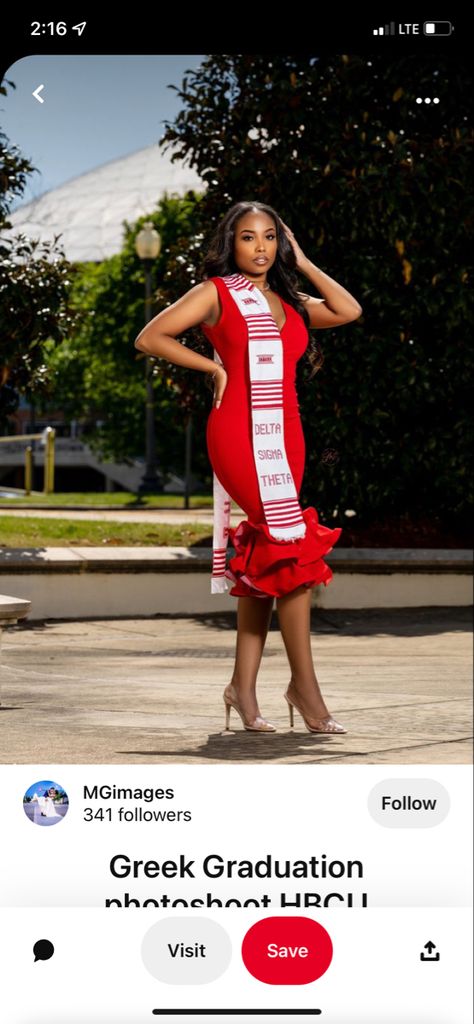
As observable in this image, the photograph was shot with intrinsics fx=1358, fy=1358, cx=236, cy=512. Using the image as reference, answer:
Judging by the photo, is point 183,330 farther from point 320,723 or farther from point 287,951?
point 287,951

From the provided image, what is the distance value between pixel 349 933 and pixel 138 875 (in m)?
0.55

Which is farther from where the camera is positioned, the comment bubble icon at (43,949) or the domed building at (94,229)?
the domed building at (94,229)

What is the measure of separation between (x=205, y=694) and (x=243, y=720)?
47.1 inches

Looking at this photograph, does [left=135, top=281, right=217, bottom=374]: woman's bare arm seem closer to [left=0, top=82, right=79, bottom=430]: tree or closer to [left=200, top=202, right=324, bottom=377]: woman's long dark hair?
[left=200, top=202, right=324, bottom=377]: woman's long dark hair

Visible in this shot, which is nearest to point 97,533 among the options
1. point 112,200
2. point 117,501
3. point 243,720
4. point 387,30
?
point 243,720

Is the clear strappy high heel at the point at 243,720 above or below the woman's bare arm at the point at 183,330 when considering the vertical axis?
below

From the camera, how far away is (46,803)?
3.64 m

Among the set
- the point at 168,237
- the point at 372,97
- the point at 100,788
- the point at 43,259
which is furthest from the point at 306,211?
the point at 168,237

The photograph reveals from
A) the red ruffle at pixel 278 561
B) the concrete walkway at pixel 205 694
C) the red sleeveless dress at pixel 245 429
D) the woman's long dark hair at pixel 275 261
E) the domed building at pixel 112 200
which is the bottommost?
the concrete walkway at pixel 205 694

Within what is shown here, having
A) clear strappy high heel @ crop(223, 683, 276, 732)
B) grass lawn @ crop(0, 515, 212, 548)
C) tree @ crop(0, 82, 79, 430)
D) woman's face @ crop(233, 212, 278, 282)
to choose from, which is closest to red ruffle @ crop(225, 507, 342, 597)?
clear strappy high heel @ crop(223, 683, 276, 732)

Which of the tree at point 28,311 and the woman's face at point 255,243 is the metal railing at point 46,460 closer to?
the tree at point 28,311

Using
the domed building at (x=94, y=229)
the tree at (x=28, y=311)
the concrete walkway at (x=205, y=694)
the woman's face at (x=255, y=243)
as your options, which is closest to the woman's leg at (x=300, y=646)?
the concrete walkway at (x=205, y=694)

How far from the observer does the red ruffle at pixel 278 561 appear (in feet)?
14.3

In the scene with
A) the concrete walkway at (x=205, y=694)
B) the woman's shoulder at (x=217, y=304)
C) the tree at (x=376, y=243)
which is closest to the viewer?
the woman's shoulder at (x=217, y=304)
